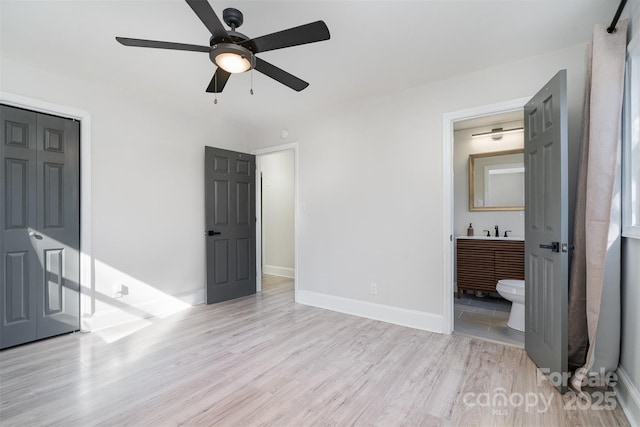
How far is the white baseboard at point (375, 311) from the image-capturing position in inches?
123

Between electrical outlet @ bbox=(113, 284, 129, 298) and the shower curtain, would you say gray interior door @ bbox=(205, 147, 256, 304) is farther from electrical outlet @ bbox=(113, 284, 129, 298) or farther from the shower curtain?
the shower curtain

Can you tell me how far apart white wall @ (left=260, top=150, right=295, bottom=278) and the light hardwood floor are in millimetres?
2644

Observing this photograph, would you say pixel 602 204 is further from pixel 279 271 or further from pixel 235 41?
pixel 279 271

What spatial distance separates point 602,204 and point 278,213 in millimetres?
4752

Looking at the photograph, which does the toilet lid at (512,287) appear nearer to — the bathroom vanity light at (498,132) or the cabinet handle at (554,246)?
the cabinet handle at (554,246)

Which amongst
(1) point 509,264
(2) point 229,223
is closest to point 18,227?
(2) point 229,223

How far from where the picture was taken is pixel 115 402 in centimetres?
192

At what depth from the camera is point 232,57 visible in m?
1.85

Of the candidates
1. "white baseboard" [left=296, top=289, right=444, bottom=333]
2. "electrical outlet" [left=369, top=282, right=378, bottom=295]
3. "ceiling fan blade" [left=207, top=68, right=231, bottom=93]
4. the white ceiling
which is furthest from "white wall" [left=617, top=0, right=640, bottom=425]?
"ceiling fan blade" [left=207, top=68, right=231, bottom=93]

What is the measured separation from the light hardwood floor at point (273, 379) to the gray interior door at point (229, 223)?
1.02 m

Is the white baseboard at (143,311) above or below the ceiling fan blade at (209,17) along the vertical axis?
below

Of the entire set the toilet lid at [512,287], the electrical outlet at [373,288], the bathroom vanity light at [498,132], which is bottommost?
the electrical outlet at [373,288]

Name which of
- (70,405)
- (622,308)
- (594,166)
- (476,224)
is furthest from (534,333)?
Answer: (70,405)

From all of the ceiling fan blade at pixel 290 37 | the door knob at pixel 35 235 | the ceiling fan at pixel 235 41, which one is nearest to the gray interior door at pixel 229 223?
the door knob at pixel 35 235
